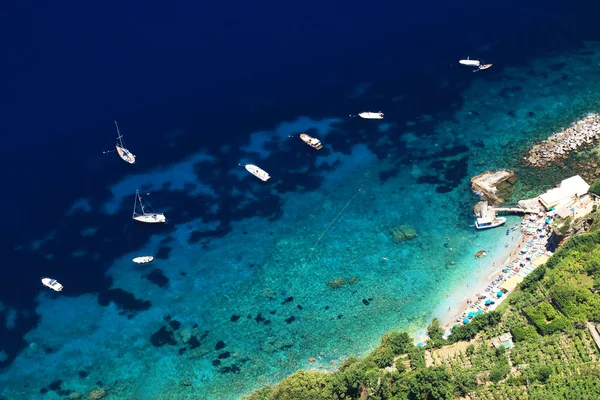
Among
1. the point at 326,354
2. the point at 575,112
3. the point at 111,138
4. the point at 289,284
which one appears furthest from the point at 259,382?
the point at 575,112

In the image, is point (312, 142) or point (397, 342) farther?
point (312, 142)

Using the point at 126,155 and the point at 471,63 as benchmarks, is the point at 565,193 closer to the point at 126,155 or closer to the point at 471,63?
the point at 471,63

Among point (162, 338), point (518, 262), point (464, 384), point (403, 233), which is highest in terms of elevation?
point (464, 384)

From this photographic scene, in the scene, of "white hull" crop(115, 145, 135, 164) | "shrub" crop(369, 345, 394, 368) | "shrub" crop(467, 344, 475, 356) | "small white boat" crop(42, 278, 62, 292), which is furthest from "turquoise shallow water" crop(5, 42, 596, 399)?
"shrub" crop(467, 344, 475, 356)

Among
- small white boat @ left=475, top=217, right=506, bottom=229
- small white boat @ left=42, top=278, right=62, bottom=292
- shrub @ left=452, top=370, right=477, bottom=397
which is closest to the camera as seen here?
shrub @ left=452, top=370, right=477, bottom=397

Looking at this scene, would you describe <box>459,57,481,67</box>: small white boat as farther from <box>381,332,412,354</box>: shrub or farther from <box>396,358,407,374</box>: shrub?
<box>396,358,407,374</box>: shrub

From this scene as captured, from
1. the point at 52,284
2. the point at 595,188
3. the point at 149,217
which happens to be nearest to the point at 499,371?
the point at 595,188

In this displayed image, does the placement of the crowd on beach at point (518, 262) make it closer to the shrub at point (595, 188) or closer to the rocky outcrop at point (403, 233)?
the shrub at point (595, 188)
